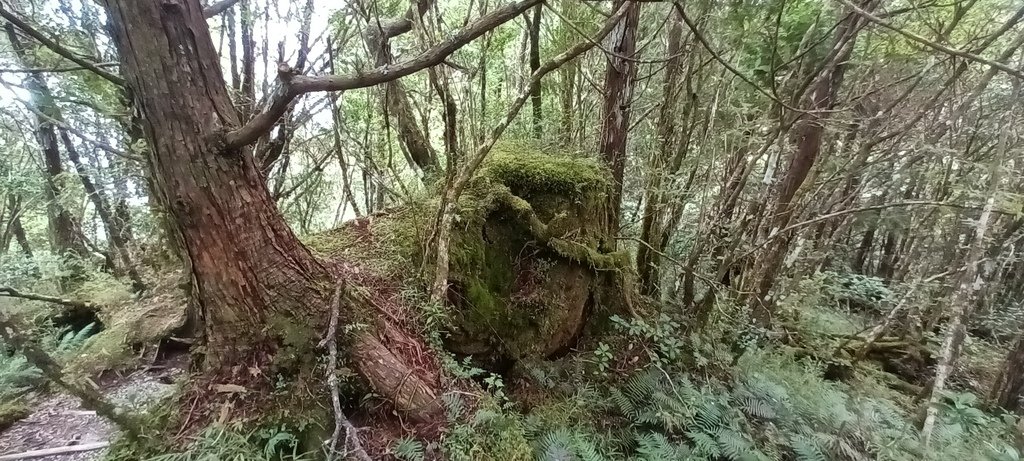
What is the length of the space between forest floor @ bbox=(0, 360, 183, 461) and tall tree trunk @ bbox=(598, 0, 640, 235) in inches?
164

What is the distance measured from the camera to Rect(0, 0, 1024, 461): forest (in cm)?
252

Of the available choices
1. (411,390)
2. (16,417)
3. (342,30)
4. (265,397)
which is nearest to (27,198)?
(16,417)

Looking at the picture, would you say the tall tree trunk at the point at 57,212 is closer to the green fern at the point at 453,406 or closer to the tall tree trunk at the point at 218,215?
the tall tree trunk at the point at 218,215

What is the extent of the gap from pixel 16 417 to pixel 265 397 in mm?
2360

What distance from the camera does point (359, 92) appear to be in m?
6.09

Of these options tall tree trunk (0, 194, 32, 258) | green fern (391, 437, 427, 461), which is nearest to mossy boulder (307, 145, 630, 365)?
green fern (391, 437, 427, 461)

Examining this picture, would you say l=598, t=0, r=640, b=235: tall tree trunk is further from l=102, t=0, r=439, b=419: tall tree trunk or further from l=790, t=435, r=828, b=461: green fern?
l=102, t=0, r=439, b=419: tall tree trunk

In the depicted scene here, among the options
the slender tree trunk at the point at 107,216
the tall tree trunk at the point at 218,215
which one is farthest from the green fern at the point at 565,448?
the slender tree trunk at the point at 107,216

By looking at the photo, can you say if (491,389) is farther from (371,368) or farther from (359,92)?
(359,92)

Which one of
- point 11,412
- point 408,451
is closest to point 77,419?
point 11,412

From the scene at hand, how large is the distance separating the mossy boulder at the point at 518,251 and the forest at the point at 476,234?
30mm

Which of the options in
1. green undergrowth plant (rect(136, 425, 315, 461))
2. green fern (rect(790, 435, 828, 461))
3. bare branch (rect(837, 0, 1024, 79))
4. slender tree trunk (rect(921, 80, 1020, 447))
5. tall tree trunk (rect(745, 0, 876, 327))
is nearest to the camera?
bare branch (rect(837, 0, 1024, 79))

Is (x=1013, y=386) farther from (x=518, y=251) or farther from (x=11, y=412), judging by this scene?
(x=11, y=412)

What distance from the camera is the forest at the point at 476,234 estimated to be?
8.25ft
